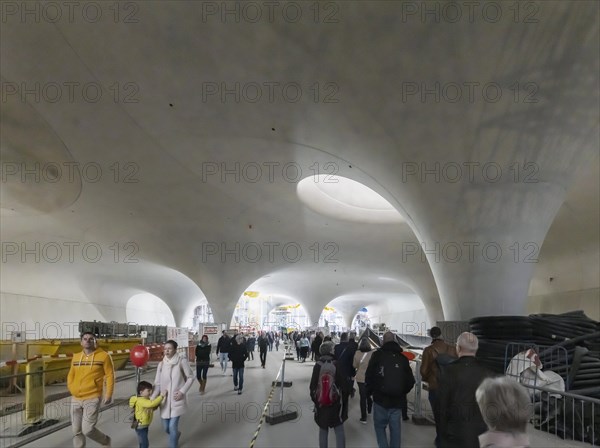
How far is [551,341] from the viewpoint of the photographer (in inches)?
328

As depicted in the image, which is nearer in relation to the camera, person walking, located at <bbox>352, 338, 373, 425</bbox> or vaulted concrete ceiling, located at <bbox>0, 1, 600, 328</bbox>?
vaulted concrete ceiling, located at <bbox>0, 1, 600, 328</bbox>

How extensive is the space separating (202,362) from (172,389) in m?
6.85

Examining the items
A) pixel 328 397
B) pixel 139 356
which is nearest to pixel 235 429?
pixel 139 356

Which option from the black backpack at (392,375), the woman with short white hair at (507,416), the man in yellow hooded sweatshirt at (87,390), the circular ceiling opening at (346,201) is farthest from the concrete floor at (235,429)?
the circular ceiling opening at (346,201)

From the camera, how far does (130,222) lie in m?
22.4

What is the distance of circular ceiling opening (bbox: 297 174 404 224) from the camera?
20422 mm

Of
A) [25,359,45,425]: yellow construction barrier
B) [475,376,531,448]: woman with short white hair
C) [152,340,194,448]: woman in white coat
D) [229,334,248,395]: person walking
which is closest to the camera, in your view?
[475,376,531,448]: woman with short white hair

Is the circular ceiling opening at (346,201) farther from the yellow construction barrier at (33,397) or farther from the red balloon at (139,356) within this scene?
the yellow construction barrier at (33,397)

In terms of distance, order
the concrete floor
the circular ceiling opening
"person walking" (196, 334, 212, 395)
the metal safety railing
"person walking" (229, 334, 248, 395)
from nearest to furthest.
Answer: the metal safety railing → the concrete floor → "person walking" (229, 334, 248, 395) → "person walking" (196, 334, 212, 395) → the circular ceiling opening

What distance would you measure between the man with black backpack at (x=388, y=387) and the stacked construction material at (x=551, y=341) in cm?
332

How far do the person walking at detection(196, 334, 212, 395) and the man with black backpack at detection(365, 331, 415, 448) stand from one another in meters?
7.85

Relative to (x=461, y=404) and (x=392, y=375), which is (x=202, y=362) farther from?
(x=461, y=404)

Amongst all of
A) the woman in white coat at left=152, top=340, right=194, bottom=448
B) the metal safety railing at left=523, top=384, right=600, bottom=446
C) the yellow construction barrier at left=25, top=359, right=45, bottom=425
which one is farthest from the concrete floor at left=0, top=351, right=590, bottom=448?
the woman in white coat at left=152, top=340, right=194, bottom=448

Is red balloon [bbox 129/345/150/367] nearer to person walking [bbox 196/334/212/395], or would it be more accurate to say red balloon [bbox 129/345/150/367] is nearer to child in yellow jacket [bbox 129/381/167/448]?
child in yellow jacket [bbox 129/381/167/448]
